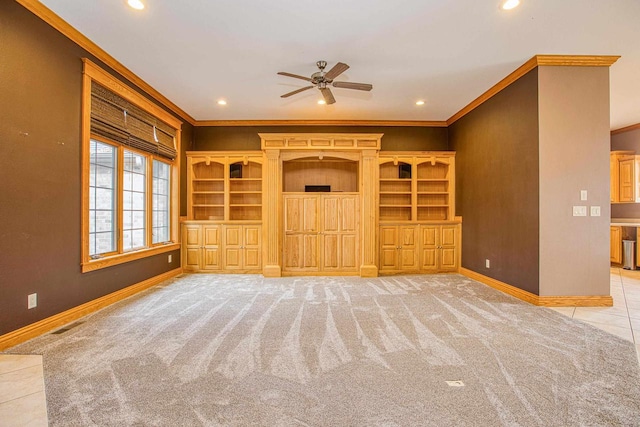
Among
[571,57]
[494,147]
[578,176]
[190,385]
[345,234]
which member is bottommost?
[190,385]

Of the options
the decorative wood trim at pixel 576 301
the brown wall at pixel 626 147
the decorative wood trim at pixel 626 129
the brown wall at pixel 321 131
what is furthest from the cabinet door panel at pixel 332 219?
the decorative wood trim at pixel 626 129

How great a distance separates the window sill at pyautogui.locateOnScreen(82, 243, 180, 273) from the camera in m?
3.25

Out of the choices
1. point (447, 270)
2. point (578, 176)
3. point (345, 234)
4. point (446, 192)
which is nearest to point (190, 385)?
point (345, 234)

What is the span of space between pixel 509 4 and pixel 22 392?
15.3 ft

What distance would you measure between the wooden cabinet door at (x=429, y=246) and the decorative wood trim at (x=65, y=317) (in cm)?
471

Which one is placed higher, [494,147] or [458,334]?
[494,147]

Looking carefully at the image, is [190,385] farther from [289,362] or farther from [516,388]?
[516,388]

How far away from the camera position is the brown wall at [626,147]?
616 cm

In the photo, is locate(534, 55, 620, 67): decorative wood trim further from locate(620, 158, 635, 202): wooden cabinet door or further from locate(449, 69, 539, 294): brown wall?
locate(620, 158, 635, 202): wooden cabinet door

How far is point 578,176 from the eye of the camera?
350 cm

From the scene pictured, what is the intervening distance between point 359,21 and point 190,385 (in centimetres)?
334

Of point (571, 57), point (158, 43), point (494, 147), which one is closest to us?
point (158, 43)

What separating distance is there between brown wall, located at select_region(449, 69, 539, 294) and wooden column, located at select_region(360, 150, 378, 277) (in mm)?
1647

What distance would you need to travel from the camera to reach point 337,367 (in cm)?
210
